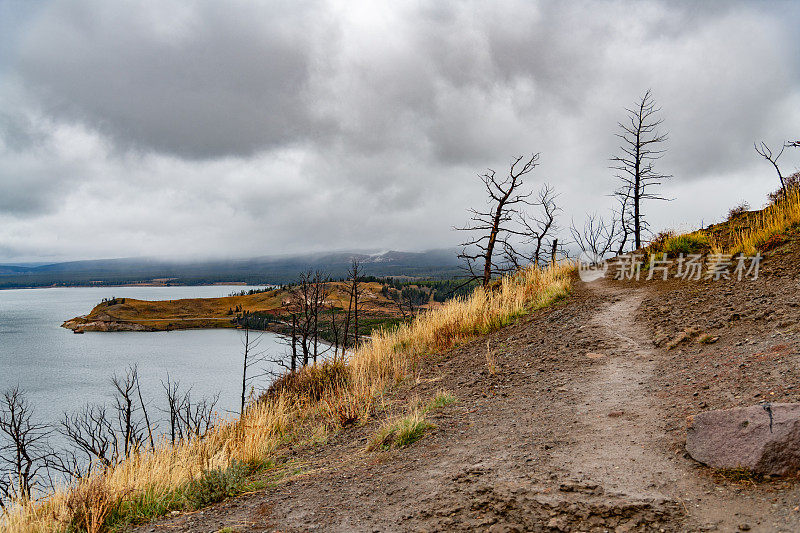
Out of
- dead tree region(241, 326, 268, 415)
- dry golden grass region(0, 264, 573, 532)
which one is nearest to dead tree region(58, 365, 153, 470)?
dead tree region(241, 326, 268, 415)

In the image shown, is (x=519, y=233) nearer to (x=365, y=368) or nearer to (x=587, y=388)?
(x=365, y=368)

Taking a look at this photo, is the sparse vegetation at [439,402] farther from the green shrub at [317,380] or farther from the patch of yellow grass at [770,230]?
the patch of yellow grass at [770,230]

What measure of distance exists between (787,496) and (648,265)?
12460mm

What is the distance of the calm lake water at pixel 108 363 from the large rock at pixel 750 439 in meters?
27.1

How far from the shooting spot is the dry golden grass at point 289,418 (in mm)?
4543

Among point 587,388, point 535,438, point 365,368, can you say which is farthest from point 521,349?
point 535,438

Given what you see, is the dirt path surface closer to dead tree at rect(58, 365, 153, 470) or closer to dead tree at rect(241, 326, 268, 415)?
Result: dead tree at rect(241, 326, 268, 415)

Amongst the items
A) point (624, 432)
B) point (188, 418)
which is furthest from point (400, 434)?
point (188, 418)

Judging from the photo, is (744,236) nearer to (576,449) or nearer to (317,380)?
(576,449)

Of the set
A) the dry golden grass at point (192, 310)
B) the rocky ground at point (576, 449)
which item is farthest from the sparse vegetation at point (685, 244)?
the dry golden grass at point (192, 310)

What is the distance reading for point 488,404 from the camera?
6.00m

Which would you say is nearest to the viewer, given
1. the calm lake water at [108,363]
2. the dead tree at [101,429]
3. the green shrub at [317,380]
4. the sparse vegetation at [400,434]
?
the sparse vegetation at [400,434]

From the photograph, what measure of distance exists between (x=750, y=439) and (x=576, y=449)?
1235mm

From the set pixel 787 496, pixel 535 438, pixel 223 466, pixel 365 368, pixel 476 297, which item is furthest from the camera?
pixel 476 297
